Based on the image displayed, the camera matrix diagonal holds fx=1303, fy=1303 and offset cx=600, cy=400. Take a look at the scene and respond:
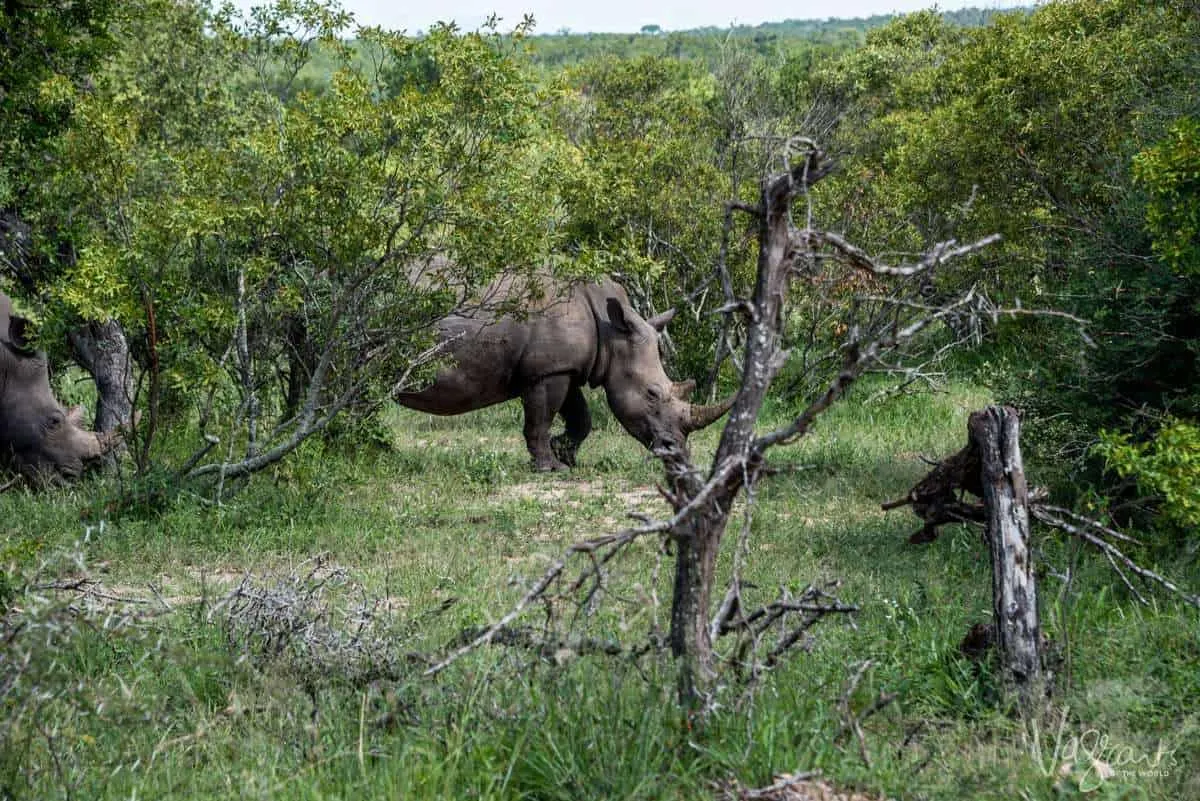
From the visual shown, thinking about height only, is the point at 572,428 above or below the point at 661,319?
below

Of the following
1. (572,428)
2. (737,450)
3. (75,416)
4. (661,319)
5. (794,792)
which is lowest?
(572,428)

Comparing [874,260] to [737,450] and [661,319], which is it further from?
[661,319]

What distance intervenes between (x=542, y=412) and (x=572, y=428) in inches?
27.7

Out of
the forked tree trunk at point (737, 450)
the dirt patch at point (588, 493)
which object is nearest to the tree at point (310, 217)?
the dirt patch at point (588, 493)

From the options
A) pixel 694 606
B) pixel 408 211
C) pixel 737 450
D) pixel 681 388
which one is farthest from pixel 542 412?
pixel 737 450

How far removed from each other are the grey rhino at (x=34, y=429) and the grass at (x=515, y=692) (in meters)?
1.61

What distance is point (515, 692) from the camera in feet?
13.9

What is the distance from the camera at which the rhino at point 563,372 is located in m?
11.1

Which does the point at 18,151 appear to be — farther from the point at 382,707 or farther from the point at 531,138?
the point at 382,707

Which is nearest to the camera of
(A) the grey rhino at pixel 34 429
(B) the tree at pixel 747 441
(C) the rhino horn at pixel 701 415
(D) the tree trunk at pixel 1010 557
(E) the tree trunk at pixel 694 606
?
(B) the tree at pixel 747 441

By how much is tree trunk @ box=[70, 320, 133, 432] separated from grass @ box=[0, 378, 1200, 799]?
2298mm

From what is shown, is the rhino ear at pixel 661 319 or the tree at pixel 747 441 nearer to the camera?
the tree at pixel 747 441

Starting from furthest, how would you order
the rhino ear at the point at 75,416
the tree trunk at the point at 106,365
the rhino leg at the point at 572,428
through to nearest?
the rhino leg at the point at 572,428
the tree trunk at the point at 106,365
the rhino ear at the point at 75,416

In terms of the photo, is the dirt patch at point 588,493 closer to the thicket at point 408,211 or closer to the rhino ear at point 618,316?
the rhino ear at point 618,316
